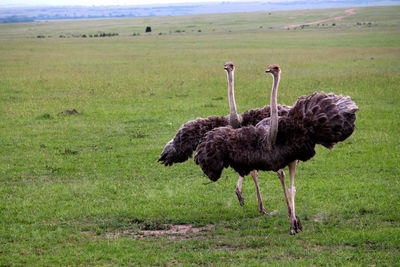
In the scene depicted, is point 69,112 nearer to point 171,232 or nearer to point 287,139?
point 171,232

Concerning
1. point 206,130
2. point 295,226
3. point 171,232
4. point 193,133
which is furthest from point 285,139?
point 171,232

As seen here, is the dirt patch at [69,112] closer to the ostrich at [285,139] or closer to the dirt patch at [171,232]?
the dirt patch at [171,232]

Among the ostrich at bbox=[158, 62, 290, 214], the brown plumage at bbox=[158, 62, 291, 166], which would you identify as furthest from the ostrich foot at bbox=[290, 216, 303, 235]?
the brown plumage at bbox=[158, 62, 291, 166]

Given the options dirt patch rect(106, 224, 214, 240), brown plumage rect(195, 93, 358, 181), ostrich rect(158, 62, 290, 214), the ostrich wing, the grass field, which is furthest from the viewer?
the ostrich wing

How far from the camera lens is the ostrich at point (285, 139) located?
7699mm

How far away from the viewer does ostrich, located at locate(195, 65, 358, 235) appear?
25.3 ft

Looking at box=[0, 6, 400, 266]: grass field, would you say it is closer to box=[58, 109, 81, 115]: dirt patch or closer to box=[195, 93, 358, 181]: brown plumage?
box=[58, 109, 81, 115]: dirt patch

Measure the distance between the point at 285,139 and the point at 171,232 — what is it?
2.19m

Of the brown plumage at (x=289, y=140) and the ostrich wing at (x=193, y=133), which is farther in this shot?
the ostrich wing at (x=193, y=133)

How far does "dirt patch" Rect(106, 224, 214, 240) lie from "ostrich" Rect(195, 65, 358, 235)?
869 millimetres

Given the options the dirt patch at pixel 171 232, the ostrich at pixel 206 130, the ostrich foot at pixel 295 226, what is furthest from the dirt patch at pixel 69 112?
the ostrich foot at pixel 295 226

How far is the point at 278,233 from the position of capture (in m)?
7.99

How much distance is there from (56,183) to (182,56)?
99.0 ft

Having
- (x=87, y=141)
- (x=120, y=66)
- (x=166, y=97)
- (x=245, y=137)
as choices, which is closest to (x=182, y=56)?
(x=120, y=66)
